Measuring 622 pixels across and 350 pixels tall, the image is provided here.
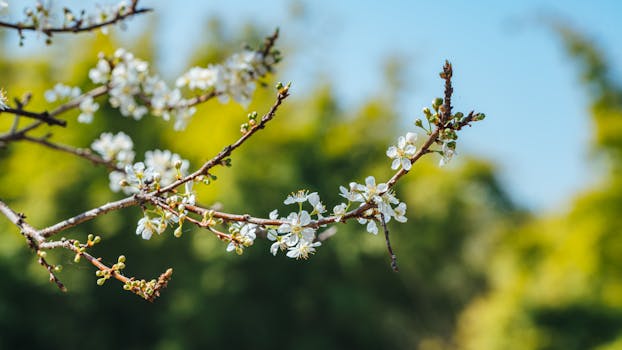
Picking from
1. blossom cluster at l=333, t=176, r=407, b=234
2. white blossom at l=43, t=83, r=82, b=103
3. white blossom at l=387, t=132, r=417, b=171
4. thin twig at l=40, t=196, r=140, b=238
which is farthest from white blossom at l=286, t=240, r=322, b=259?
white blossom at l=43, t=83, r=82, b=103

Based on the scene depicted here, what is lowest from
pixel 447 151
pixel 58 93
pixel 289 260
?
pixel 447 151

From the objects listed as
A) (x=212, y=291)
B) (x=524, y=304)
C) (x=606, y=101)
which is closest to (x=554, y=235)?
(x=606, y=101)

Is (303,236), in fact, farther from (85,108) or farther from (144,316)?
(144,316)

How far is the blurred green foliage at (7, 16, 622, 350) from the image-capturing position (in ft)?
30.4

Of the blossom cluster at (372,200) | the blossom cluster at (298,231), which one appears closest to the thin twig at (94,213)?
the blossom cluster at (298,231)

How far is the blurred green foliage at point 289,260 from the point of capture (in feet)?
30.4

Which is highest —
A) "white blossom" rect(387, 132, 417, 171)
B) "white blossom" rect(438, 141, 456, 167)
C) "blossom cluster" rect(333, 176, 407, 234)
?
"white blossom" rect(387, 132, 417, 171)

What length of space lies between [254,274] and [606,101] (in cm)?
898

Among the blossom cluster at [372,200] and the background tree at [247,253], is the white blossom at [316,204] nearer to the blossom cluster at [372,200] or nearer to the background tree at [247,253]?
the blossom cluster at [372,200]

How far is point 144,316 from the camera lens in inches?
414

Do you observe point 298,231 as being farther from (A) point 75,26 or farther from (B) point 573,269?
(B) point 573,269

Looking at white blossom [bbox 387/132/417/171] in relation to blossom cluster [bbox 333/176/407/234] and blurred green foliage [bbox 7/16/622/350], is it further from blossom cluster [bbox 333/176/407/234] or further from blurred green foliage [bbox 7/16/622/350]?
blurred green foliage [bbox 7/16/622/350]

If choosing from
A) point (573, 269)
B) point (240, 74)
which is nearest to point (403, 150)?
point (240, 74)

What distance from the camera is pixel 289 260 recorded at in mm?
11305
